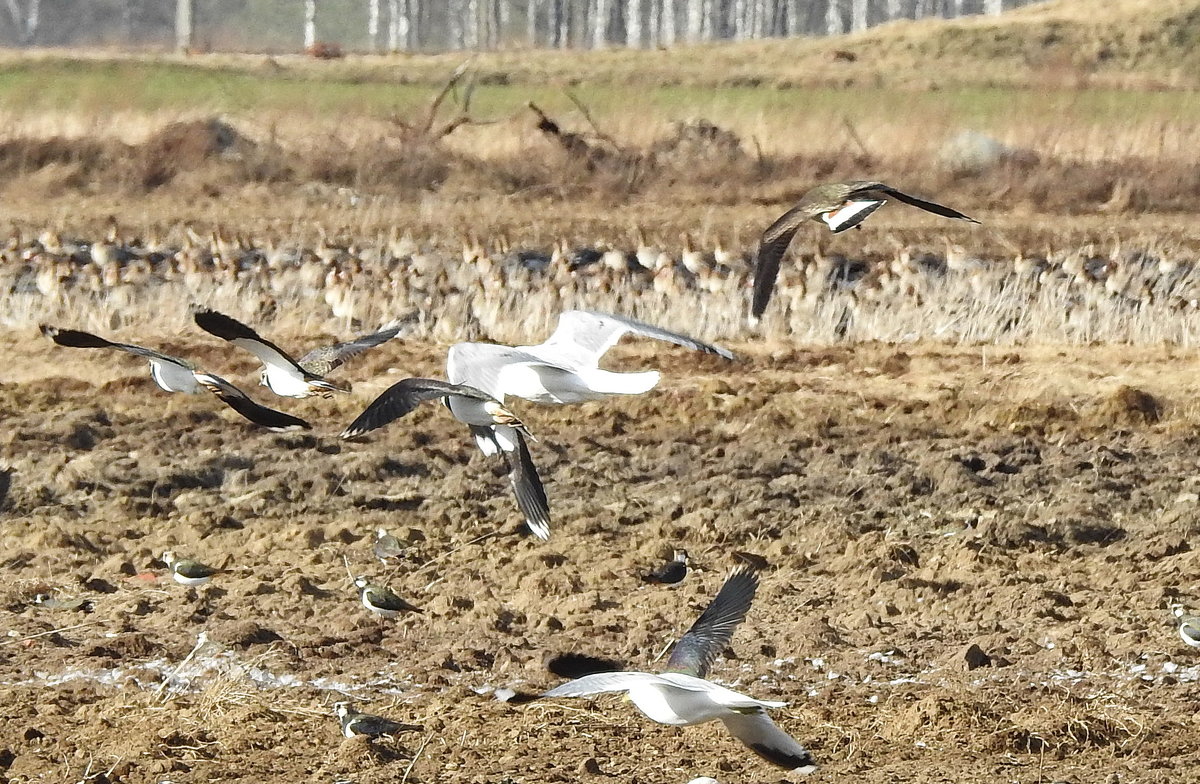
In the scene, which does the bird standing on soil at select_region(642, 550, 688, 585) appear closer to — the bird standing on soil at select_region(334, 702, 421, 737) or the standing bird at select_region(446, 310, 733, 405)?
the standing bird at select_region(446, 310, 733, 405)

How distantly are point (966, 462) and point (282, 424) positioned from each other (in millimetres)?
4961

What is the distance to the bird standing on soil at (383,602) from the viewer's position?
8727 mm

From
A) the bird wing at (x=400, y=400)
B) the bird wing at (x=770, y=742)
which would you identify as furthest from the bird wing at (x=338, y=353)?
the bird wing at (x=770, y=742)

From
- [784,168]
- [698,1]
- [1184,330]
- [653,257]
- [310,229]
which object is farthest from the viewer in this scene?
[698,1]

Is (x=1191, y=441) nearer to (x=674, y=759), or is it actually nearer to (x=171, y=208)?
(x=674, y=759)

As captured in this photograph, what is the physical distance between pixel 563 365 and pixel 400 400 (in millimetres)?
763

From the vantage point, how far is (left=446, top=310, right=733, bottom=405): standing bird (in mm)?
7074

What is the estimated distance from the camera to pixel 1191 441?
40.1ft

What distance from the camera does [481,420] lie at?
23.4 ft

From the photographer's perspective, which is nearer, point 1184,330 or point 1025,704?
point 1025,704

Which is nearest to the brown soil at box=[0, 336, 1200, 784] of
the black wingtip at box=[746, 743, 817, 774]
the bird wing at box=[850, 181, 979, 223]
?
the black wingtip at box=[746, 743, 817, 774]

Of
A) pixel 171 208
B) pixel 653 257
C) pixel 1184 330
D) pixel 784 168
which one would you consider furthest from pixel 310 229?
pixel 1184 330

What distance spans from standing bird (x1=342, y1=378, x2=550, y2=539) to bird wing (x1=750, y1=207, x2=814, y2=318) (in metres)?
1.07

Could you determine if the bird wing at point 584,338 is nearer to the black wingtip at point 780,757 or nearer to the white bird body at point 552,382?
the white bird body at point 552,382
